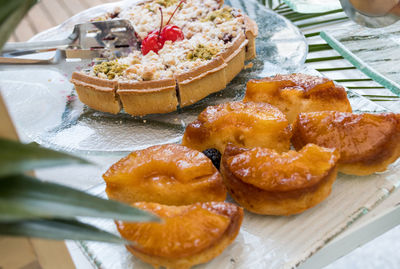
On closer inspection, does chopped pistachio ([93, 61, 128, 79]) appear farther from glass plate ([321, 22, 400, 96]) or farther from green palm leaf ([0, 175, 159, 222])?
green palm leaf ([0, 175, 159, 222])

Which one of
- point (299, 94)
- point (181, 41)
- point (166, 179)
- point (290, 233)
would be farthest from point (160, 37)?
point (290, 233)

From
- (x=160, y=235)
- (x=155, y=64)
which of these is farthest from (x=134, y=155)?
(x=155, y=64)

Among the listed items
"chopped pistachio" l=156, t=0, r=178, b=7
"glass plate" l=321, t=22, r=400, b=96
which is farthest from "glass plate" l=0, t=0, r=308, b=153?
"chopped pistachio" l=156, t=0, r=178, b=7

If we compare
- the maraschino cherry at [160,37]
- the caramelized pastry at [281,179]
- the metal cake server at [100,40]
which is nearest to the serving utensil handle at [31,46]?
the metal cake server at [100,40]

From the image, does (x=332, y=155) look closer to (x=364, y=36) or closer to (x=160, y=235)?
(x=160, y=235)

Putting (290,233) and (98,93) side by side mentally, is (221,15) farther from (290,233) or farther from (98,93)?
(290,233)

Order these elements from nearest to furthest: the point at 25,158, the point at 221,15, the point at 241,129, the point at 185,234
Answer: the point at 25,158
the point at 185,234
the point at 241,129
the point at 221,15
